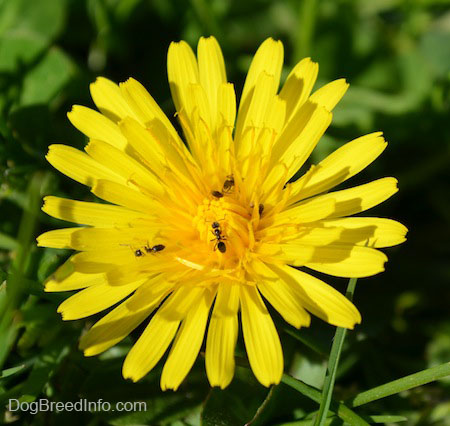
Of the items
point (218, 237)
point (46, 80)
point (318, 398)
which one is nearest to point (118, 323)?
point (218, 237)

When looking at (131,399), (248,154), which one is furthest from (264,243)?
(131,399)

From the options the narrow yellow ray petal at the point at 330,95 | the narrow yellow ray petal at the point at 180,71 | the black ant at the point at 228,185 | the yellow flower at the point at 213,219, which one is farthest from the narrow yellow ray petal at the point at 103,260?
the narrow yellow ray petal at the point at 330,95

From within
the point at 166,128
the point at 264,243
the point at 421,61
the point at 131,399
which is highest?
the point at 421,61

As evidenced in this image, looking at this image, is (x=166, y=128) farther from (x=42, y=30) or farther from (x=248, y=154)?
(x=42, y=30)

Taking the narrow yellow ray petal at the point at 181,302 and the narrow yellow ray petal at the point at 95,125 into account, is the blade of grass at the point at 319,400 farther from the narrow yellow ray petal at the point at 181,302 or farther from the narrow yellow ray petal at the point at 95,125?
the narrow yellow ray petal at the point at 95,125

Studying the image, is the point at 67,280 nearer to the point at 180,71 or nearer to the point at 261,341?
the point at 261,341

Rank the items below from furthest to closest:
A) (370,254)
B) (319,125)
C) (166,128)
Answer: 1. (166,128)
2. (319,125)
3. (370,254)

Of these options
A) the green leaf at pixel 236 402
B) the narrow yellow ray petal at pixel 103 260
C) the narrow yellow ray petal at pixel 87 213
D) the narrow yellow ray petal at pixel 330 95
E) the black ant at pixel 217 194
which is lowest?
the green leaf at pixel 236 402
